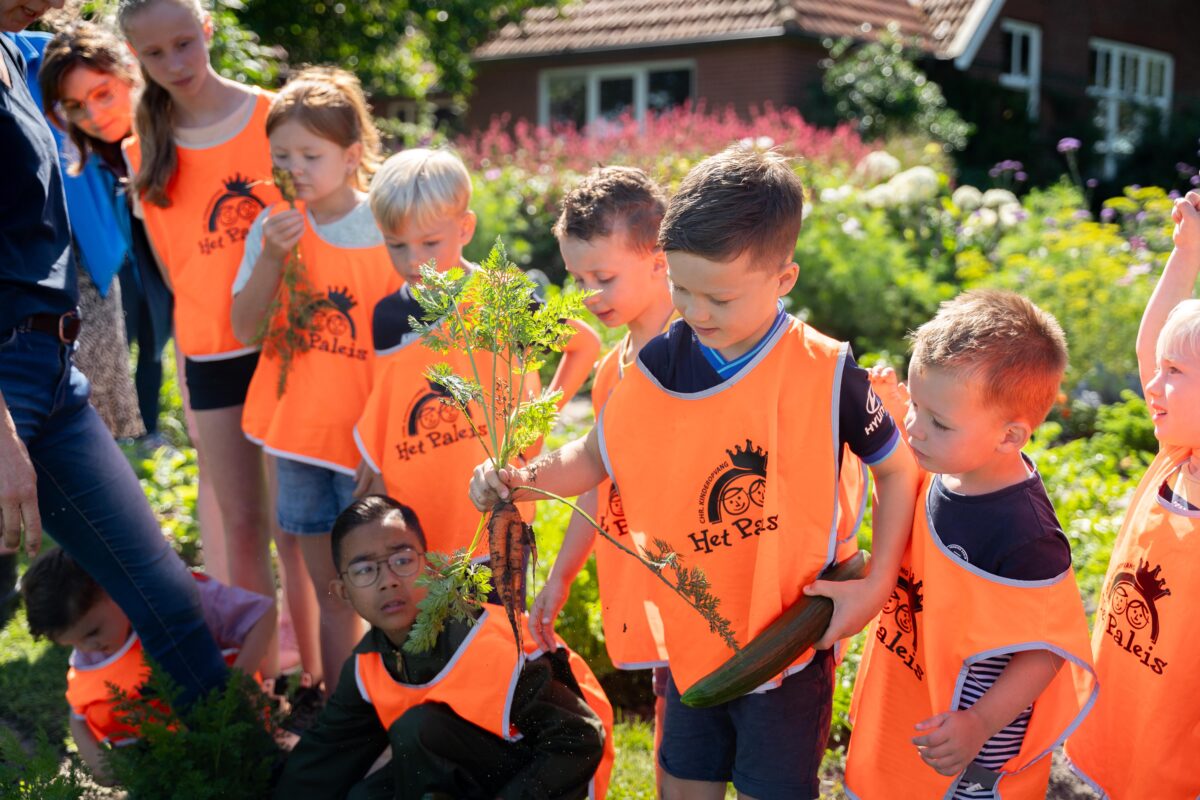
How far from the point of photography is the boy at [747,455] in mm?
2197

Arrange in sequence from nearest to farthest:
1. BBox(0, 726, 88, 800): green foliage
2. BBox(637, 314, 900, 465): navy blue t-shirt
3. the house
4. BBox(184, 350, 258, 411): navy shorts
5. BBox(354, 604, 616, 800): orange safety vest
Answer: BBox(637, 314, 900, 465): navy blue t-shirt → BBox(0, 726, 88, 800): green foliage → BBox(354, 604, 616, 800): orange safety vest → BBox(184, 350, 258, 411): navy shorts → the house

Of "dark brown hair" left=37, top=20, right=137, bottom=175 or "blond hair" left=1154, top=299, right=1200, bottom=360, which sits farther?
"dark brown hair" left=37, top=20, right=137, bottom=175

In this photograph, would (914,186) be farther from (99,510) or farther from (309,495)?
(99,510)

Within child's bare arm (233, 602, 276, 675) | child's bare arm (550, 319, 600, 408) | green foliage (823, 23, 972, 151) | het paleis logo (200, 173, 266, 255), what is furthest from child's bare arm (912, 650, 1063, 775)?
green foliage (823, 23, 972, 151)

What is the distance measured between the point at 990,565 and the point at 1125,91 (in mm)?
24289

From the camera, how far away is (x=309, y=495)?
3457 millimetres

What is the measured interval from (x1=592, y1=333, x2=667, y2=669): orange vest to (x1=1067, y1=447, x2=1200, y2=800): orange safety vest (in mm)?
976

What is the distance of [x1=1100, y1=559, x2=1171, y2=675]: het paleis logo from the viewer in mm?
2271

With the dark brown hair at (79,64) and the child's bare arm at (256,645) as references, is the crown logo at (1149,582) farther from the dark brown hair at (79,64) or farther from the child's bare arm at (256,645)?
the dark brown hair at (79,64)

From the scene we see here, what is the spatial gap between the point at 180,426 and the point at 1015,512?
20.7 ft

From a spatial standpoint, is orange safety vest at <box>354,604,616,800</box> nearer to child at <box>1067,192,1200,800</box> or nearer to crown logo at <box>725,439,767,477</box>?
crown logo at <box>725,439,767,477</box>

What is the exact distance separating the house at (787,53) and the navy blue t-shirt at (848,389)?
53.0 feet

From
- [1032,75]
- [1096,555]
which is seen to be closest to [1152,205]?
[1096,555]

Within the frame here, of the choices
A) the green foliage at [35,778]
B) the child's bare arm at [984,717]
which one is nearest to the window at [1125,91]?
the child's bare arm at [984,717]
